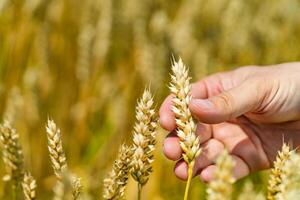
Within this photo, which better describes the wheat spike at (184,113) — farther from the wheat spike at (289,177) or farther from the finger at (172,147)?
the finger at (172,147)

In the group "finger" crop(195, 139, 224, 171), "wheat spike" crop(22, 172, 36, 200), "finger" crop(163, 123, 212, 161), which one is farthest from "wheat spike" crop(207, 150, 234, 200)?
"finger" crop(195, 139, 224, 171)

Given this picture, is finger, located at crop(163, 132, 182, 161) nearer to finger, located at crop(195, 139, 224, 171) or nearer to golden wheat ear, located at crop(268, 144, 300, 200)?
finger, located at crop(195, 139, 224, 171)

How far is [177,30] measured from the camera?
1861 millimetres

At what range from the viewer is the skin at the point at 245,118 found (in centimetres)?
103

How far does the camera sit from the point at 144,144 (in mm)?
757

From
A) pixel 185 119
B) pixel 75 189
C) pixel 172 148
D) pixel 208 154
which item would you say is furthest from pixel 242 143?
pixel 75 189

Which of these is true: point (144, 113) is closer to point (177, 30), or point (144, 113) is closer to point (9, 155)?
point (9, 155)

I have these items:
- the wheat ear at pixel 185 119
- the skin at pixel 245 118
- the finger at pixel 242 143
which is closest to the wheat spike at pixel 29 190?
the wheat ear at pixel 185 119

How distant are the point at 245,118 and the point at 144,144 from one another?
0.65m

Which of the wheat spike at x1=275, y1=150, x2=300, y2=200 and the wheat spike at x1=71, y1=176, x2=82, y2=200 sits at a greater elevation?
the wheat spike at x1=71, y1=176, x2=82, y2=200

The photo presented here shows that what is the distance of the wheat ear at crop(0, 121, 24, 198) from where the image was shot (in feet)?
2.81

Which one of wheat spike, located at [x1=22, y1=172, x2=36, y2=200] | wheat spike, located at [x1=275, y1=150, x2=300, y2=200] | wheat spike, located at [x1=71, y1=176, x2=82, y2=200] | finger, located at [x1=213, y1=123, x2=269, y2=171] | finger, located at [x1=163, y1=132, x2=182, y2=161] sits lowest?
wheat spike, located at [x1=275, y1=150, x2=300, y2=200]

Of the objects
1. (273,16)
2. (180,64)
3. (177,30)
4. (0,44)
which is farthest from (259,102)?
(273,16)

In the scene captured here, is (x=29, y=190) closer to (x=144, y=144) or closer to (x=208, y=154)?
(x=144, y=144)
